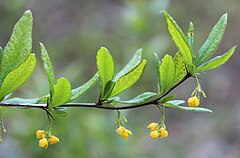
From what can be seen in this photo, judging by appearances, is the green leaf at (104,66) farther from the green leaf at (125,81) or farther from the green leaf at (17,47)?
the green leaf at (17,47)

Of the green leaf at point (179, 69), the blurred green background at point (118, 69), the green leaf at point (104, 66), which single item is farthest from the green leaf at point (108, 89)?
the blurred green background at point (118, 69)

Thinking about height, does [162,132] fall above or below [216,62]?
below

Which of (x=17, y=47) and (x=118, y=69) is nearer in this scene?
(x=17, y=47)

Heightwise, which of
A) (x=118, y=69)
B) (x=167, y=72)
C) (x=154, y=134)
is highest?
(x=118, y=69)

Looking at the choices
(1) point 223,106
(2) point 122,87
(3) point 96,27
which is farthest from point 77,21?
(2) point 122,87

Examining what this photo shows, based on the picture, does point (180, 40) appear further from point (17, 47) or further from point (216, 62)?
point (17, 47)

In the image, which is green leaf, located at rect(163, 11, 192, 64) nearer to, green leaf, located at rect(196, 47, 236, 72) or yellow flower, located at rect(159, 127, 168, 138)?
green leaf, located at rect(196, 47, 236, 72)

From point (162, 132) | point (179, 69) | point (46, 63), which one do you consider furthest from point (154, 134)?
point (46, 63)
